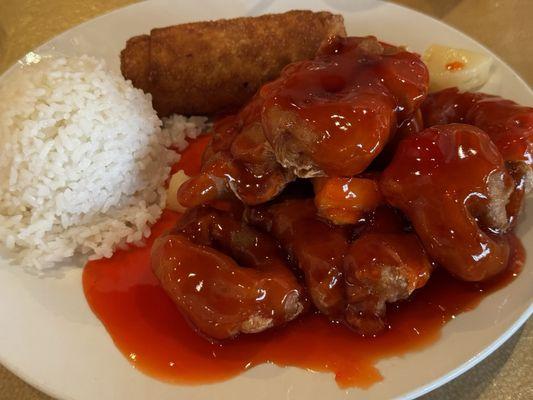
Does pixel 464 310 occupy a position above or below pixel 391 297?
below

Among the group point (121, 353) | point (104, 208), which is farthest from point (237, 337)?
point (104, 208)

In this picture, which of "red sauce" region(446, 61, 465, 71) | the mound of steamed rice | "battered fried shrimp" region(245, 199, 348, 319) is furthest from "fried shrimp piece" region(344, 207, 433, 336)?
"red sauce" region(446, 61, 465, 71)

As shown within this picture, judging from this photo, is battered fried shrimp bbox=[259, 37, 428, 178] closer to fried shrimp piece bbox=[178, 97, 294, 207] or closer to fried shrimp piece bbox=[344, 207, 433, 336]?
fried shrimp piece bbox=[178, 97, 294, 207]

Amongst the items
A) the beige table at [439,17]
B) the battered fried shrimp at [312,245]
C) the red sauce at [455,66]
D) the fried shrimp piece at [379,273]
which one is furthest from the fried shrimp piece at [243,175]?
the beige table at [439,17]

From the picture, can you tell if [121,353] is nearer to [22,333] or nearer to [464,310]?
[22,333]

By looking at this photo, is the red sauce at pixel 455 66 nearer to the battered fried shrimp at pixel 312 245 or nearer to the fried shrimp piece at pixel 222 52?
the fried shrimp piece at pixel 222 52

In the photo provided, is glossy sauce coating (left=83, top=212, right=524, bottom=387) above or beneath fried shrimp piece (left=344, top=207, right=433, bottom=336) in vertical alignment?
beneath

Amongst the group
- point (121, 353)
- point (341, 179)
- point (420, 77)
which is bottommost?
point (121, 353)
